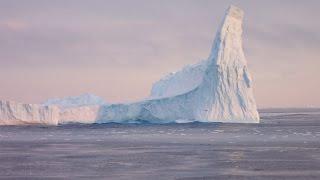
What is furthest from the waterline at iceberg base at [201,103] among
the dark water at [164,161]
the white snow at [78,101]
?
the dark water at [164,161]

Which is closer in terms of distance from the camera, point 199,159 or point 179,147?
point 199,159

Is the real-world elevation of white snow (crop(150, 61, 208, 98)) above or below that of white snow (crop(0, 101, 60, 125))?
above

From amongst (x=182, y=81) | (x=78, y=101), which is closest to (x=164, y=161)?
(x=182, y=81)

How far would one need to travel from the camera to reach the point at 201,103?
51938mm

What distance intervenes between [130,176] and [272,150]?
1238 centimetres

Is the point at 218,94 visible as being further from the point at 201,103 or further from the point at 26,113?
the point at 26,113

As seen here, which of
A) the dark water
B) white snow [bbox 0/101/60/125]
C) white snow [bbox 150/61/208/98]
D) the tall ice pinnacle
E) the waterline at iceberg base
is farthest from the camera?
white snow [bbox 150/61/208/98]

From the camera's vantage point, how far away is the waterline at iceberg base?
5031 cm

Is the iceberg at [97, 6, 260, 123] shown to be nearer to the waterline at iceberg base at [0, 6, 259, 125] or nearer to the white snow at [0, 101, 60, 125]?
the waterline at iceberg base at [0, 6, 259, 125]

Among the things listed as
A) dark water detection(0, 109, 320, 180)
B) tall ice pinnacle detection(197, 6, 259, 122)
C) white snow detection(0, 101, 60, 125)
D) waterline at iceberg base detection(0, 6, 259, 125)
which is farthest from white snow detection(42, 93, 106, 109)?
dark water detection(0, 109, 320, 180)

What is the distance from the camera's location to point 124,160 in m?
25.8

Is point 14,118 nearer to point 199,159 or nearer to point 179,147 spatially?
point 179,147

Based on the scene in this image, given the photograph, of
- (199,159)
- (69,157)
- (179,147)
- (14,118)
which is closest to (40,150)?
(69,157)

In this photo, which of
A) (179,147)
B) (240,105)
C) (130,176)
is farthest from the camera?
(240,105)
